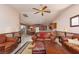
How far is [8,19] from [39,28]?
0.59 meters

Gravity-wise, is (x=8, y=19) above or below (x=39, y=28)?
above

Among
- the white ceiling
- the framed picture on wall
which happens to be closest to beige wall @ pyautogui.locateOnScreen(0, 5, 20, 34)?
the white ceiling

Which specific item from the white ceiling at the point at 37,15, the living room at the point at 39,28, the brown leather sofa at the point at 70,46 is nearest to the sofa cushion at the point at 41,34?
the living room at the point at 39,28

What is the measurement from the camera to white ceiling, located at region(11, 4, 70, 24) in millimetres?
2189

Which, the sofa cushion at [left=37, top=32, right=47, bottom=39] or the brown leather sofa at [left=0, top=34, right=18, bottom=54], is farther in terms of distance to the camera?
the sofa cushion at [left=37, top=32, right=47, bottom=39]

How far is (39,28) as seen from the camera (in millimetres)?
2285

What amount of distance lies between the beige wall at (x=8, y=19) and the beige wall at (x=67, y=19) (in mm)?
782

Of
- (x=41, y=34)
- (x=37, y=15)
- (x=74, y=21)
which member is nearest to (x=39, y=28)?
(x=41, y=34)

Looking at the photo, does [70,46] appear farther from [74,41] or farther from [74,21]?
[74,21]

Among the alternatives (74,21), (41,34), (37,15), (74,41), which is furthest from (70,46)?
(37,15)

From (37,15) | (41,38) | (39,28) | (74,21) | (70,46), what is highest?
(37,15)

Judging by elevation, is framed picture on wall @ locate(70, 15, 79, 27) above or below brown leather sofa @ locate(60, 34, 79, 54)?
above

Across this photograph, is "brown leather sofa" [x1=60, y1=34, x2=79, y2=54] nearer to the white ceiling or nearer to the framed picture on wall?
the framed picture on wall

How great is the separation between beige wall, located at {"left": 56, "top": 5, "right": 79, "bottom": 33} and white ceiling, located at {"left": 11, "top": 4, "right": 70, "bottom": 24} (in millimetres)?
94
